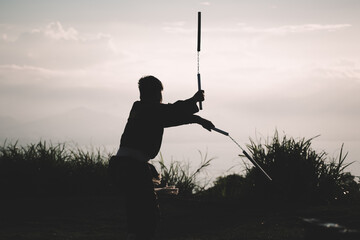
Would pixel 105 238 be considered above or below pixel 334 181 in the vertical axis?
below

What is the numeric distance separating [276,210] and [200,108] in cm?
364

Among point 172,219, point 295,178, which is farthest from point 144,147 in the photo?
point 295,178

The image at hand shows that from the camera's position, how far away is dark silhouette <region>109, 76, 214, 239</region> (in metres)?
5.22

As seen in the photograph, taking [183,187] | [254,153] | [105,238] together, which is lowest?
[105,238]

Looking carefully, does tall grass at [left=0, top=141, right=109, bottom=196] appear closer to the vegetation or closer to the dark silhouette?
the vegetation

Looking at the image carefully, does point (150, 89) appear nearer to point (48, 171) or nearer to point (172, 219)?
point (172, 219)

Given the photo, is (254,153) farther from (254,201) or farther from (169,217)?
(169,217)

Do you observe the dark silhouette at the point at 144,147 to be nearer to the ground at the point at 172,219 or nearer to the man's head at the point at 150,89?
the man's head at the point at 150,89

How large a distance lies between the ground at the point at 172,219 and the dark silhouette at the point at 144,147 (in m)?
1.80

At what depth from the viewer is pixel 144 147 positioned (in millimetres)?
5398

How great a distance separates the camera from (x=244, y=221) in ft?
25.6

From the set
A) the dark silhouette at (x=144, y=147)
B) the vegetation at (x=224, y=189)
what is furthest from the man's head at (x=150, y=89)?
the vegetation at (x=224, y=189)

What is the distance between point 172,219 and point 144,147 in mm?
3087

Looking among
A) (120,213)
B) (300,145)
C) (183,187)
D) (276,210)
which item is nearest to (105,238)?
(120,213)
